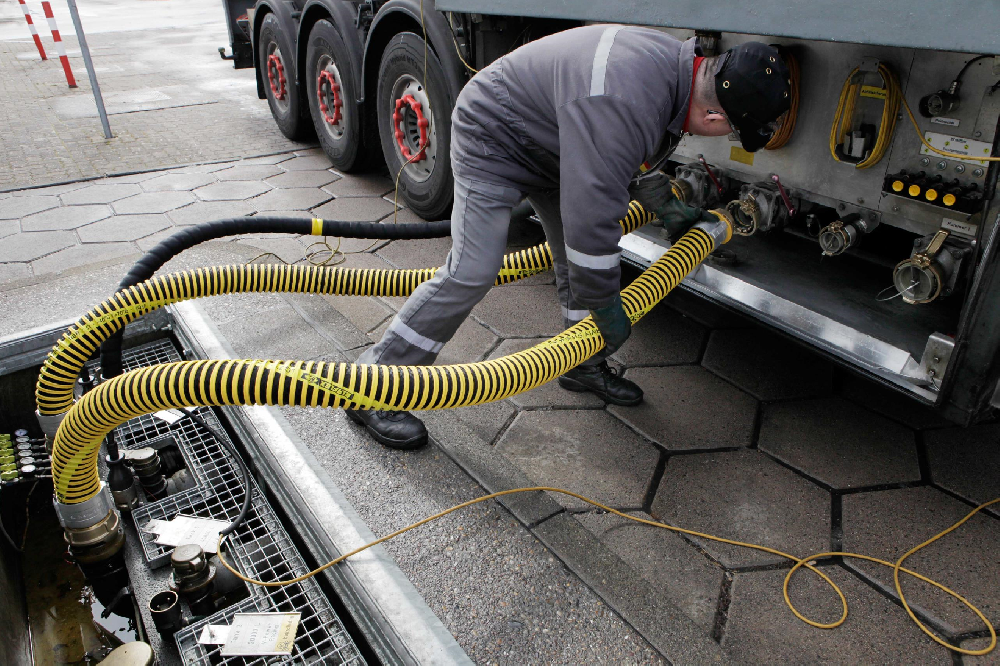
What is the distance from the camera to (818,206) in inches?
108

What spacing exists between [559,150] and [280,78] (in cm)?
458

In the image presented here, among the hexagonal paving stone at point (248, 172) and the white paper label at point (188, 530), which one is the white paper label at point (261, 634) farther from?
the hexagonal paving stone at point (248, 172)

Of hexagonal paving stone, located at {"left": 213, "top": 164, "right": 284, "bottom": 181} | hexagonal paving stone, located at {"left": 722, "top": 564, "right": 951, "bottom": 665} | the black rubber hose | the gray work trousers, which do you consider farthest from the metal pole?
hexagonal paving stone, located at {"left": 722, "top": 564, "right": 951, "bottom": 665}

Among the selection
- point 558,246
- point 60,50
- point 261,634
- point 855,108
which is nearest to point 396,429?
point 261,634

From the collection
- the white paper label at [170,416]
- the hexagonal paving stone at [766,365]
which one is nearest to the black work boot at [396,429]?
the white paper label at [170,416]

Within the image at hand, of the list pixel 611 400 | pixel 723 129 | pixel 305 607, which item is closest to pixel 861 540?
pixel 611 400

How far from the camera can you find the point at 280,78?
18.9 ft

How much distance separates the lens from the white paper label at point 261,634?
161 centimetres

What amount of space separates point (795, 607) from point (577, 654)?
0.70 meters

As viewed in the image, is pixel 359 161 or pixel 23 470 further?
pixel 359 161

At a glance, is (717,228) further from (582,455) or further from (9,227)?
(9,227)

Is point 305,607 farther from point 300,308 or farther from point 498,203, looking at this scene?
point 300,308

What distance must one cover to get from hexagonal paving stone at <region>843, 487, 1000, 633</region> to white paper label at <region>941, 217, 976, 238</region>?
875 mm

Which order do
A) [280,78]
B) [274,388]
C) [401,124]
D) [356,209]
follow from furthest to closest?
[280,78] < [356,209] < [401,124] < [274,388]
